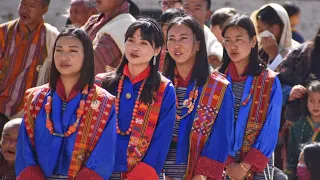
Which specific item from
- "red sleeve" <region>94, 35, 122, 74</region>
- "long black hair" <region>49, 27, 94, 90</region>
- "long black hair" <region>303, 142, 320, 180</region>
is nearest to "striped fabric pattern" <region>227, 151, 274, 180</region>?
"long black hair" <region>303, 142, 320, 180</region>

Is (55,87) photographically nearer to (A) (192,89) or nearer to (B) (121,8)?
(A) (192,89)

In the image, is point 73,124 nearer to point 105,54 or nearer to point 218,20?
point 105,54

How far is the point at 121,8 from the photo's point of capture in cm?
714

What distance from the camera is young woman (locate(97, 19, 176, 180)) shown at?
5.25 metres

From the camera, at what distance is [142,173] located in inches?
204

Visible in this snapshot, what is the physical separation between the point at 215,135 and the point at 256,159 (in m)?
0.50

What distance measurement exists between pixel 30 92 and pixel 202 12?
120 inches

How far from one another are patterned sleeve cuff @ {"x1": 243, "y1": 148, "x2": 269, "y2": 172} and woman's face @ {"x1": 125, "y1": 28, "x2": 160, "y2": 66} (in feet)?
3.52

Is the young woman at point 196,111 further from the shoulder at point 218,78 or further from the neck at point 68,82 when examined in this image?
the neck at point 68,82

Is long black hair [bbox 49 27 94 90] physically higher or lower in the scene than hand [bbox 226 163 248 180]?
higher

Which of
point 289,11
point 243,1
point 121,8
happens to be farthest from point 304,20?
point 121,8

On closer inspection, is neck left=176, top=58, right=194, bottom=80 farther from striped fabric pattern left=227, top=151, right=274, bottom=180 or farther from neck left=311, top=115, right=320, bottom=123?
neck left=311, top=115, right=320, bottom=123

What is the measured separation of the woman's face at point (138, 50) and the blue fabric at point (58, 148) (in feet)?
1.65

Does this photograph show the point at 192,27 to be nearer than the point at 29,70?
Yes
